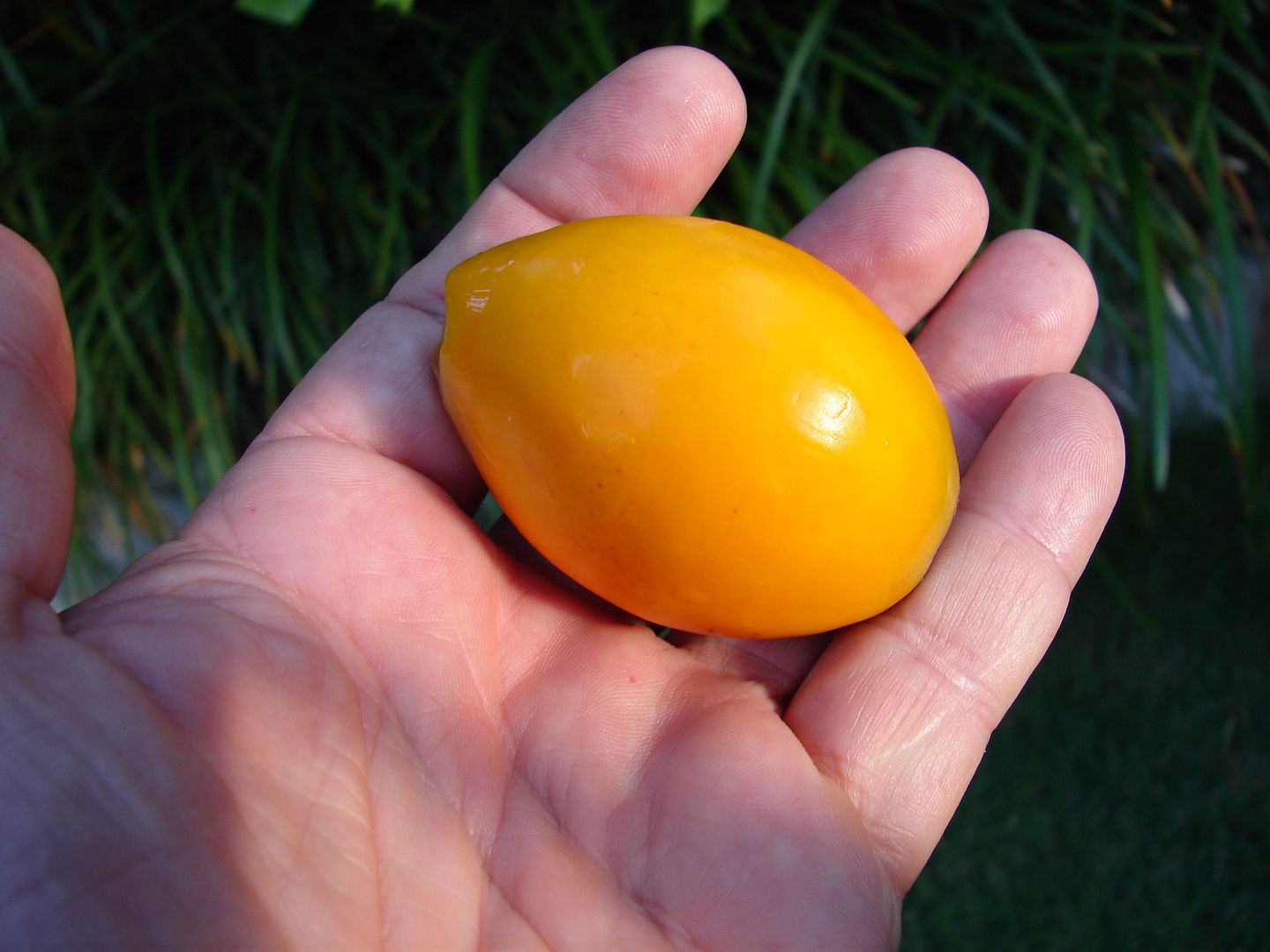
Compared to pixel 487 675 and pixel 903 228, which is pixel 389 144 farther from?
pixel 487 675

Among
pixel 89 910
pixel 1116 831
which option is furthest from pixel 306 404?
pixel 1116 831

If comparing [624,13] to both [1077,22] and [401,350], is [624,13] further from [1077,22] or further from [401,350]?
[401,350]

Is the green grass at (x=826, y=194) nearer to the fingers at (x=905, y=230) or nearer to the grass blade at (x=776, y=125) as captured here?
the grass blade at (x=776, y=125)

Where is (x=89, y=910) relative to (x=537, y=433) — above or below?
below

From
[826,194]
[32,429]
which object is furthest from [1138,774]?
[32,429]

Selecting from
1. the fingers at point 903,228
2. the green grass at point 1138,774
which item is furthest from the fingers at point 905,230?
the green grass at point 1138,774

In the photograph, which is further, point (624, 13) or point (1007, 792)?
point (624, 13)

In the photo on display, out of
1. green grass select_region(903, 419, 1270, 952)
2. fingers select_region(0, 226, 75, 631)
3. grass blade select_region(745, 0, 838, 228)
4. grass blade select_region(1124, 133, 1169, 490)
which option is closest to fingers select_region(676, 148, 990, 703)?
grass blade select_region(745, 0, 838, 228)
